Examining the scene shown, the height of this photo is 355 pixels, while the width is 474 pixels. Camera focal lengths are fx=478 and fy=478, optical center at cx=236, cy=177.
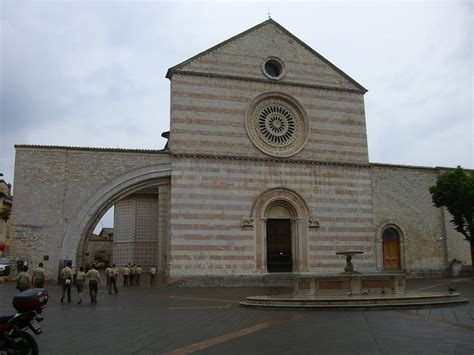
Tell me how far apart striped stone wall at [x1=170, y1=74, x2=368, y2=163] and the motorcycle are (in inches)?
713

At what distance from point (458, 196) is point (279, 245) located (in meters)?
10.5

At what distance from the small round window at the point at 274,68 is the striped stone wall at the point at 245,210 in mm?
5332

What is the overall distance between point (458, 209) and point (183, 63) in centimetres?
1743

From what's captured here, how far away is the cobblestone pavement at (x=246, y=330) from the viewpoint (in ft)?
27.3

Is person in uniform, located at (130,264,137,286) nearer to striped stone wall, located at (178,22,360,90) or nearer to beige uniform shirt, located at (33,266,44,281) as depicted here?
beige uniform shirt, located at (33,266,44,281)

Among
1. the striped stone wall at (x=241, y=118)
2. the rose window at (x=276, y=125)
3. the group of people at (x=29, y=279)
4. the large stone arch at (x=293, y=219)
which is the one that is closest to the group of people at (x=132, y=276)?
the large stone arch at (x=293, y=219)

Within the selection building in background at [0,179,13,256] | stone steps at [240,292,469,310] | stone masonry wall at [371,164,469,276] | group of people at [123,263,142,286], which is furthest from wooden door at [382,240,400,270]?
building in background at [0,179,13,256]

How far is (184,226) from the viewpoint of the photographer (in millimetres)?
24500

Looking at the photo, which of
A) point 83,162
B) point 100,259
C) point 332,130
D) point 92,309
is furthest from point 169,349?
point 100,259

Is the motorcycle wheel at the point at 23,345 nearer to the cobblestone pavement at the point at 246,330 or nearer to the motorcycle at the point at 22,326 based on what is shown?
the motorcycle at the point at 22,326

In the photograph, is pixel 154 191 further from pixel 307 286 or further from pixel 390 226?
pixel 307 286

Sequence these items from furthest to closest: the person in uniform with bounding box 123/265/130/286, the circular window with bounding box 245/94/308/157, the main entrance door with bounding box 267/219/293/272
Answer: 1. the circular window with bounding box 245/94/308/157
2. the main entrance door with bounding box 267/219/293/272
3. the person in uniform with bounding box 123/265/130/286

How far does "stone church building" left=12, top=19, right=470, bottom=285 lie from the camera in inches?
944

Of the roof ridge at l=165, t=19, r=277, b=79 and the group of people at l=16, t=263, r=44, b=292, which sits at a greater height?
the roof ridge at l=165, t=19, r=277, b=79
